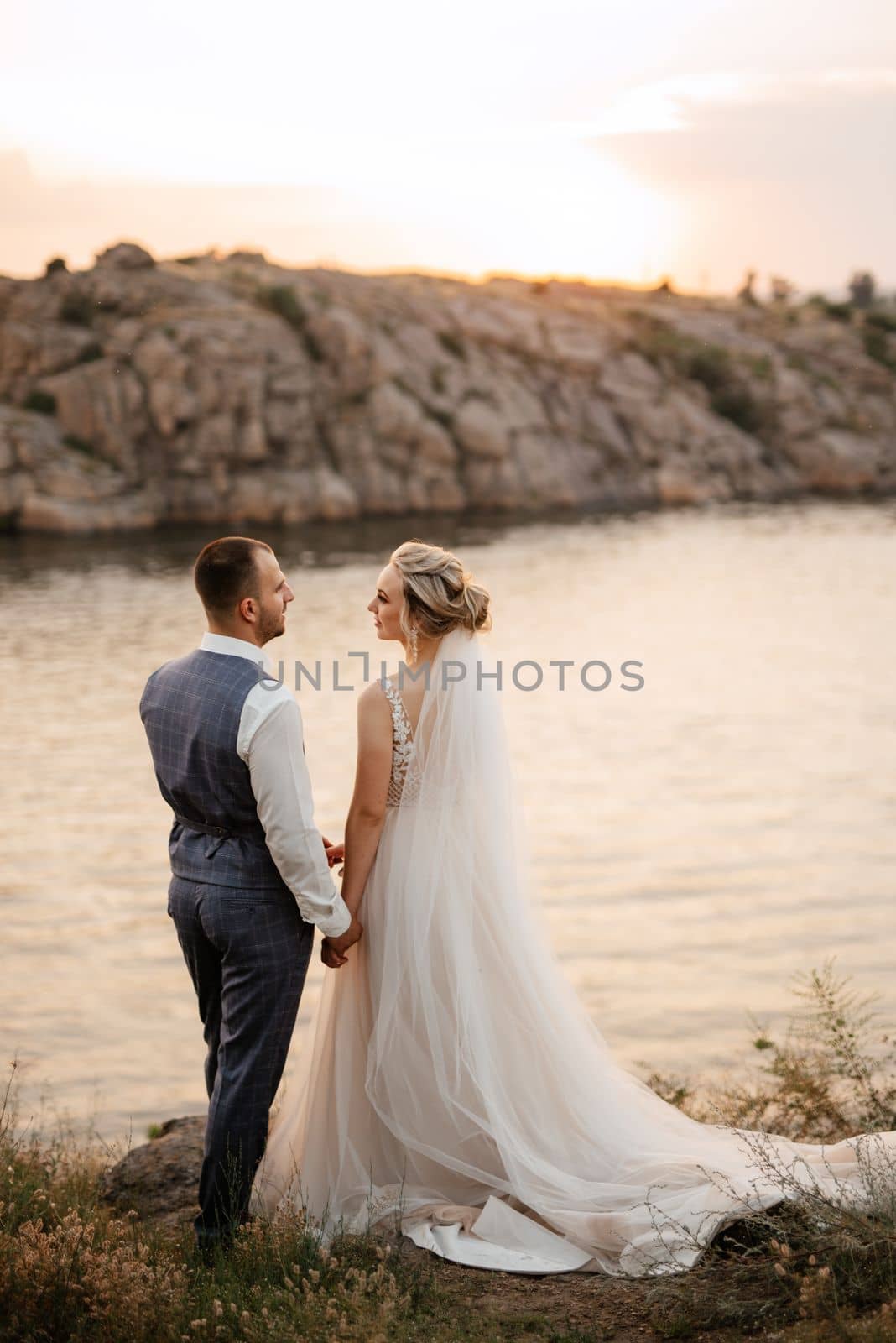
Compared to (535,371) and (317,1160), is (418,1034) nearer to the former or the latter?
(317,1160)

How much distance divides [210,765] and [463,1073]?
1277 mm

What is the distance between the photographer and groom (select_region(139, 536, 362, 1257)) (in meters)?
3.73

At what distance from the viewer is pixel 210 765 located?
12.4ft

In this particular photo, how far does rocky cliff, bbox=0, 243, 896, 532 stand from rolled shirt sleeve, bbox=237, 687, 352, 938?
35.1 metres

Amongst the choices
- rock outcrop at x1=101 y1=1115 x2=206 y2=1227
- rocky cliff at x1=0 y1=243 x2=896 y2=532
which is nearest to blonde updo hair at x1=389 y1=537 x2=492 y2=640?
rock outcrop at x1=101 y1=1115 x2=206 y2=1227

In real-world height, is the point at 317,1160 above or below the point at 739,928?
above

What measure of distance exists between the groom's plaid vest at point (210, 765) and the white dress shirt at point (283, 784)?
0.05 m

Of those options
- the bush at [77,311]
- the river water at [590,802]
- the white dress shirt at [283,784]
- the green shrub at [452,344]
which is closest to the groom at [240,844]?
the white dress shirt at [283,784]

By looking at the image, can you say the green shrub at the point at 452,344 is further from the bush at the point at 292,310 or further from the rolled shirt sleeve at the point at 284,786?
the rolled shirt sleeve at the point at 284,786

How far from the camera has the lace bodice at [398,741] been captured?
4.18 meters

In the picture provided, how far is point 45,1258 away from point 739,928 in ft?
20.6

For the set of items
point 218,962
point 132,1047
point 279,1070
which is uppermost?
point 218,962

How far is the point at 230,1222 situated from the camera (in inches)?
152

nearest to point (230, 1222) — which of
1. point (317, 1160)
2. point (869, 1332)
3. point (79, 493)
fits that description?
point (317, 1160)
